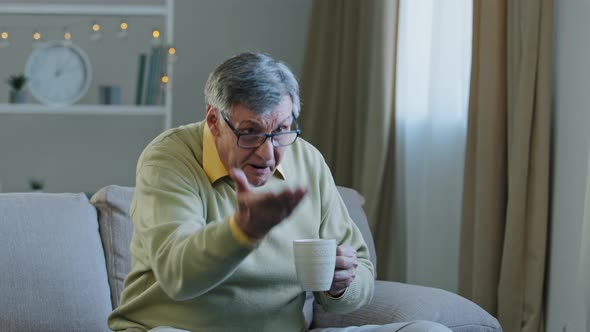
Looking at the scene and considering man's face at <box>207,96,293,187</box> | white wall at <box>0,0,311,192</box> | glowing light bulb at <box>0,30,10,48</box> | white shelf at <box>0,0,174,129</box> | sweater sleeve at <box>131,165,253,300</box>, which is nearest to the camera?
sweater sleeve at <box>131,165,253,300</box>

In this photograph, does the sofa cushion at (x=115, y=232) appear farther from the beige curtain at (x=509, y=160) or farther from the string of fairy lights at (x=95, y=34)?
the string of fairy lights at (x=95, y=34)

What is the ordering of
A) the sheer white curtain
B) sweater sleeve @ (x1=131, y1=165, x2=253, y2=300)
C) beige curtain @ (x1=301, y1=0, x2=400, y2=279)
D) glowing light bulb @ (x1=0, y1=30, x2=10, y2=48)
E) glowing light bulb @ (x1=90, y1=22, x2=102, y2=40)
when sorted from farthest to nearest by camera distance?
1. glowing light bulb @ (x1=0, y1=30, x2=10, y2=48)
2. glowing light bulb @ (x1=90, y1=22, x2=102, y2=40)
3. beige curtain @ (x1=301, y1=0, x2=400, y2=279)
4. the sheer white curtain
5. sweater sleeve @ (x1=131, y1=165, x2=253, y2=300)

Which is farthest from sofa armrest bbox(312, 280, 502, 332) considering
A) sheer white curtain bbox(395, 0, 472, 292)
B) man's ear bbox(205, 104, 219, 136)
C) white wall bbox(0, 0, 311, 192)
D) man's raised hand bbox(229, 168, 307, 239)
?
white wall bbox(0, 0, 311, 192)

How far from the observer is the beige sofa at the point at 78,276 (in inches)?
85.9

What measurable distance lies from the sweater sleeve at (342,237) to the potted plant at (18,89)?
2.50 metres

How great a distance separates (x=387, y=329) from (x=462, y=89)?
5.34ft

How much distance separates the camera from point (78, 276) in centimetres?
225

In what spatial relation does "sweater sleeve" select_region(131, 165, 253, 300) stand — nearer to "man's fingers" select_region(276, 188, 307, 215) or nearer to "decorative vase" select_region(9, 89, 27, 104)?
"man's fingers" select_region(276, 188, 307, 215)

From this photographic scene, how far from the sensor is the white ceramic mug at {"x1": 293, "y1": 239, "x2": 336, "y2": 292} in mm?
1639

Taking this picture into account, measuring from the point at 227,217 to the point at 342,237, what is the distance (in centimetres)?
48

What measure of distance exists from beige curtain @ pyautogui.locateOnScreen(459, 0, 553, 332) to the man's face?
131 centimetres

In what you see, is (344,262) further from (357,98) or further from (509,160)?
(357,98)

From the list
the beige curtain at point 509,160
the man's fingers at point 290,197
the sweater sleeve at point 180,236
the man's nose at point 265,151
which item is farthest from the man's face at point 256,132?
the beige curtain at point 509,160

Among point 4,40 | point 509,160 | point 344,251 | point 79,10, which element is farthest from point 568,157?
point 4,40
